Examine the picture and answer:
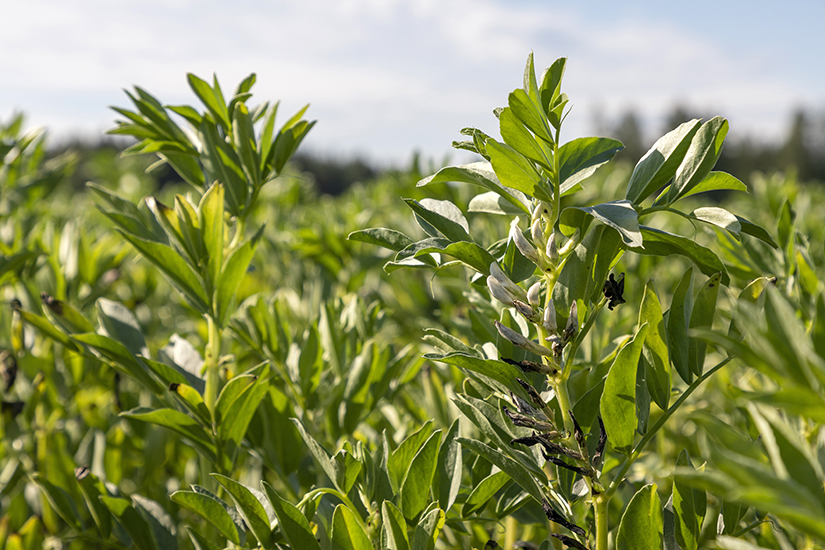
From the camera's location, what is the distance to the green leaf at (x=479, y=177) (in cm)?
66

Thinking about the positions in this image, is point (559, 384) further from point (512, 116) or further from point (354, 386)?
point (354, 386)

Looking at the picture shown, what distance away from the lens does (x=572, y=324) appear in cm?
61

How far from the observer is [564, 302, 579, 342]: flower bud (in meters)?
0.60

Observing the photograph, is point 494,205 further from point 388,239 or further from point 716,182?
point 716,182

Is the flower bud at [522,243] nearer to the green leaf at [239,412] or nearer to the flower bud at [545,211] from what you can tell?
the flower bud at [545,211]

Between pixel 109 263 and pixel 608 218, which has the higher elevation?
pixel 608 218

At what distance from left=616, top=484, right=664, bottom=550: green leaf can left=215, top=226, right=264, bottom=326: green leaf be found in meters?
0.62

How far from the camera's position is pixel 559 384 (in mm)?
658

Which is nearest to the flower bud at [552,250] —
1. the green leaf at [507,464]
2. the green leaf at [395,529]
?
the green leaf at [507,464]

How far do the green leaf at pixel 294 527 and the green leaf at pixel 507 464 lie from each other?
22 centimetres

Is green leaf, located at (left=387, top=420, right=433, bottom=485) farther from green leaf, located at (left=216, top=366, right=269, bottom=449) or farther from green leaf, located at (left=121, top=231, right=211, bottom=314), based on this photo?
green leaf, located at (left=121, top=231, right=211, bottom=314)

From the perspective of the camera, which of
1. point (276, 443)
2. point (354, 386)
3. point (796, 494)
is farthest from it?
point (354, 386)

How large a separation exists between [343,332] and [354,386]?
18cm

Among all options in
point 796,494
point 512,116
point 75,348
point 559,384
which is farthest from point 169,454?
point 796,494
